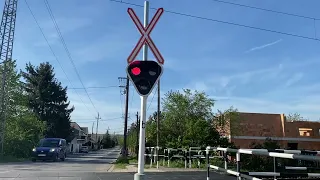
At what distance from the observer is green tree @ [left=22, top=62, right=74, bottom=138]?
205ft

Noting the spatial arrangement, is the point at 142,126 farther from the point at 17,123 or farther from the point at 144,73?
the point at 17,123

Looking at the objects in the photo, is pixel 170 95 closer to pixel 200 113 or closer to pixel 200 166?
pixel 200 113

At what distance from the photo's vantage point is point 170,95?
106 feet

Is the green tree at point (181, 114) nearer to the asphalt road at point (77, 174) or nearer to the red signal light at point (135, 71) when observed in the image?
the asphalt road at point (77, 174)

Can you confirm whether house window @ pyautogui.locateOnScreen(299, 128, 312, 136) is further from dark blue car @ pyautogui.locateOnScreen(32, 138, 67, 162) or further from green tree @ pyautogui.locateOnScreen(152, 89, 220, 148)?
dark blue car @ pyautogui.locateOnScreen(32, 138, 67, 162)

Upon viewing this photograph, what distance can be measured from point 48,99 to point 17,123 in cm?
1773

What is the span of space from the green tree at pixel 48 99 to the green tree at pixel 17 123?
42.7ft

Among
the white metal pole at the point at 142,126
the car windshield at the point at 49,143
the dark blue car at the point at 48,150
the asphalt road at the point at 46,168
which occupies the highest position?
the white metal pole at the point at 142,126

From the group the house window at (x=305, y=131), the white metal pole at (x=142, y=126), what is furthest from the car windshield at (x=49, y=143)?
the house window at (x=305, y=131)

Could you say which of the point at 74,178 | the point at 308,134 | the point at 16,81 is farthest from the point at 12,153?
the point at 308,134

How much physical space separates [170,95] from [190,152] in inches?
397

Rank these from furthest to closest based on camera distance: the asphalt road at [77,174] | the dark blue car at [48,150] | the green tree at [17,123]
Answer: the green tree at [17,123], the dark blue car at [48,150], the asphalt road at [77,174]

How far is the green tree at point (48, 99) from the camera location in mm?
62438

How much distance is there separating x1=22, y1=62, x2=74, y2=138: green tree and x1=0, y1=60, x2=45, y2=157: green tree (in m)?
13.0
